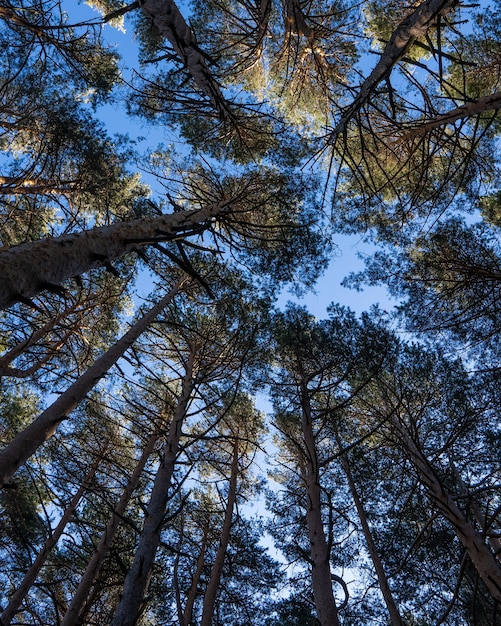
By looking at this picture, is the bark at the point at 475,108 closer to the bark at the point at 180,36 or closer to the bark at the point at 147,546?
the bark at the point at 180,36

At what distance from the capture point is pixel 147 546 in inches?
140

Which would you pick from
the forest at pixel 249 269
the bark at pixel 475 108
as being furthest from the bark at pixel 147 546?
the bark at pixel 475 108

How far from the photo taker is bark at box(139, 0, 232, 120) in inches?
172

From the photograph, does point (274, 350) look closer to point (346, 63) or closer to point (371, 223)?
point (371, 223)

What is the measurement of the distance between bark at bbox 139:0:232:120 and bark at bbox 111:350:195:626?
15.0 ft

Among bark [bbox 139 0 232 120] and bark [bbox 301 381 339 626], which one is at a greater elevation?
bark [bbox 139 0 232 120]

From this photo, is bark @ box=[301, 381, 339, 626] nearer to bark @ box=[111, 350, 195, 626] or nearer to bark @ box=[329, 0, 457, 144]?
bark @ box=[111, 350, 195, 626]

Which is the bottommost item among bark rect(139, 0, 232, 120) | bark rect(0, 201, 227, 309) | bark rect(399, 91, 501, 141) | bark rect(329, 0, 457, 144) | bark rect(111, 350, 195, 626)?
bark rect(111, 350, 195, 626)

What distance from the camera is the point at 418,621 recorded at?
46.2 ft

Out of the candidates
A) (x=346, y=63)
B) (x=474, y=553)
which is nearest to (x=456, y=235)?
(x=346, y=63)

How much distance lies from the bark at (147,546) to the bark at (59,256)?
2429 millimetres

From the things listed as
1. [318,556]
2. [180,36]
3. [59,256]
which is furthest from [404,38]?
[318,556]

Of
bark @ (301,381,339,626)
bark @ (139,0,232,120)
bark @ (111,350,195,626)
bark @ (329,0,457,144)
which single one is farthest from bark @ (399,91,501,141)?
bark @ (111,350,195,626)

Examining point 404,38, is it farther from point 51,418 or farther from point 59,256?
point 51,418
